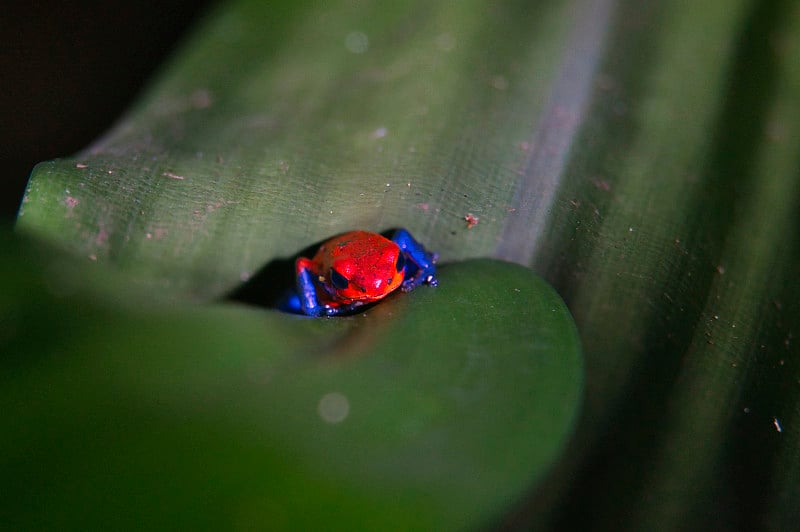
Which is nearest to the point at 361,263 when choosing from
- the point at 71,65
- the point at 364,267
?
the point at 364,267

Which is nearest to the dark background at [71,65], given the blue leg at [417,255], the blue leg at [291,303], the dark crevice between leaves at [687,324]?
the blue leg at [291,303]

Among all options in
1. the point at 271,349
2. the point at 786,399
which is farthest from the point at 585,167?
the point at 271,349

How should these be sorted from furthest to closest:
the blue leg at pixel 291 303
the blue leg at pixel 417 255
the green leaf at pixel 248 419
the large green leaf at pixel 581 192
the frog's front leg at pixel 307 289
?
the blue leg at pixel 291 303, the frog's front leg at pixel 307 289, the blue leg at pixel 417 255, the large green leaf at pixel 581 192, the green leaf at pixel 248 419

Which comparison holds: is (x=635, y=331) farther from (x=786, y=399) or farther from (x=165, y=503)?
(x=165, y=503)

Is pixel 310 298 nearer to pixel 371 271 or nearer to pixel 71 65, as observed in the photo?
pixel 371 271

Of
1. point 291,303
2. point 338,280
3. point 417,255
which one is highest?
point 417,255

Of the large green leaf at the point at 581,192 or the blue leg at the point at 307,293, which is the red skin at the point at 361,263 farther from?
the large green leaf at the point at 581,192
